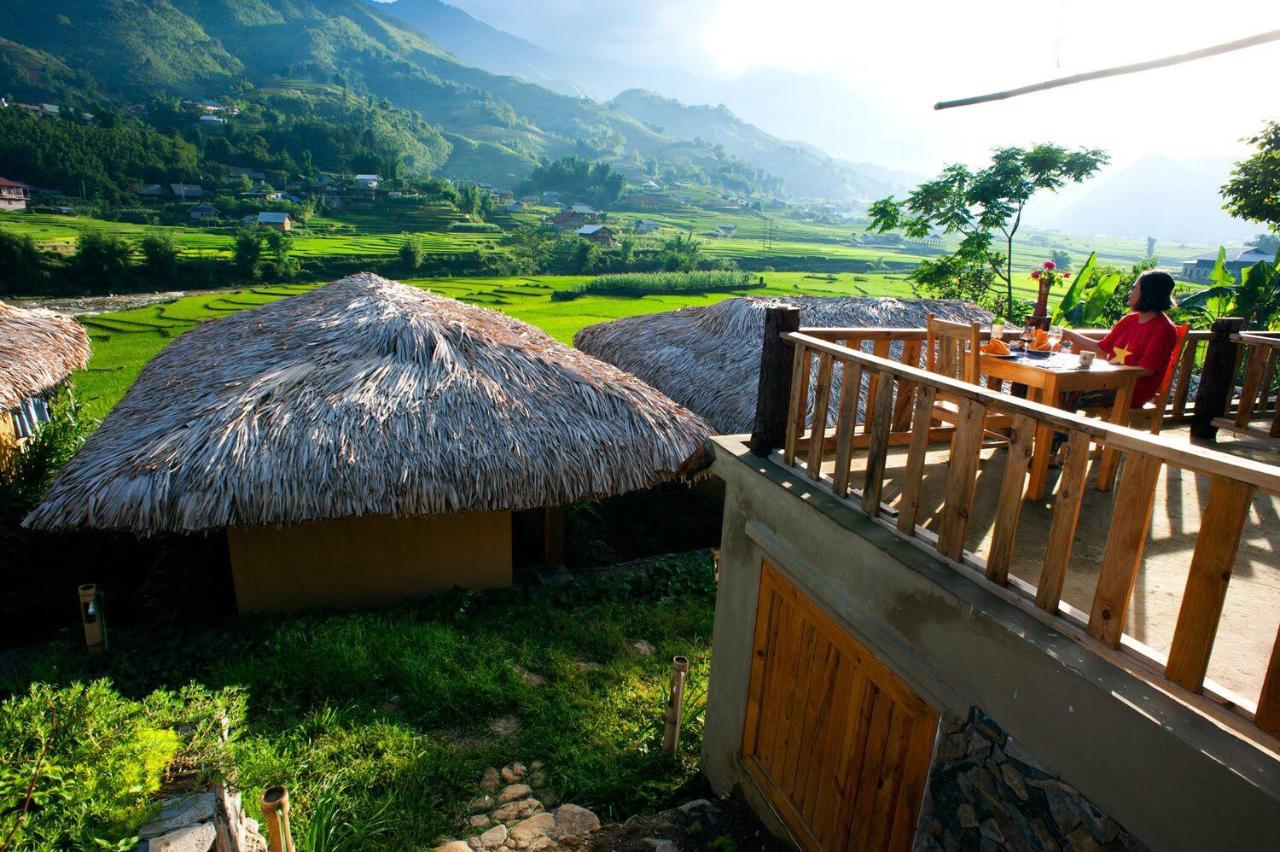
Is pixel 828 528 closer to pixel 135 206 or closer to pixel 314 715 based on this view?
pixel 314 715

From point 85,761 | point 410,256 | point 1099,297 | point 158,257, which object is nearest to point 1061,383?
point 85,761

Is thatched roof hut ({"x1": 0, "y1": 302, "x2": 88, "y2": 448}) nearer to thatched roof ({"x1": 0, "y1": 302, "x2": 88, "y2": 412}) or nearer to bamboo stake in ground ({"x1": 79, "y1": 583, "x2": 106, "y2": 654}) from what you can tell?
thatched roof ({"x1": 0, "y1": 302, "x2": 88, "y2": 412})

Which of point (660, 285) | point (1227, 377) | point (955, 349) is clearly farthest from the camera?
point (660, 285)

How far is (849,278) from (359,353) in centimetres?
4719

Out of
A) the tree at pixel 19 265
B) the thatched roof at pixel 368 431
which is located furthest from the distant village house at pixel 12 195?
the thatched roof at pixel 368 431

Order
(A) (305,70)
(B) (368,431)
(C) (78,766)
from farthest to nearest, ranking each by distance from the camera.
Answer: (A) (305,70) < (B) (368,431) < (C) (78,766)

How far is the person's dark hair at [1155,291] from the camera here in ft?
13.4

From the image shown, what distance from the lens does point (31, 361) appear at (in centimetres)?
974

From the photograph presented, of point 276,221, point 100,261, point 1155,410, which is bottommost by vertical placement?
point 100,261

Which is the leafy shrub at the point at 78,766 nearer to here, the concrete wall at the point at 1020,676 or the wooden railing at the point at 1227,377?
the concrete wall at the point at 1020,676

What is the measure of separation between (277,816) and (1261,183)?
57.8ft

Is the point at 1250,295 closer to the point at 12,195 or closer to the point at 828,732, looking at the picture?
the point at 828,732

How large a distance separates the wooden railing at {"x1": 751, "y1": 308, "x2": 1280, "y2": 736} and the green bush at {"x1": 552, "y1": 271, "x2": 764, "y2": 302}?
110ft

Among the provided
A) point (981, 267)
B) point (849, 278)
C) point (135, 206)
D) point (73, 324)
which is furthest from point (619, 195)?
point (73, 324)
